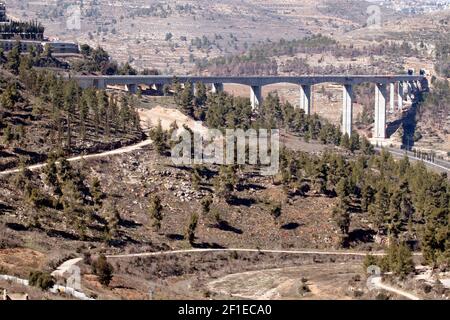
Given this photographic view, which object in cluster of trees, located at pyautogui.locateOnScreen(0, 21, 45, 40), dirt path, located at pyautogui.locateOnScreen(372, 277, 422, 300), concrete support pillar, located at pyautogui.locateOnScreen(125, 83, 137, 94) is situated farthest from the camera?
cluster of trees, located at pyautogui.locateOnScreen(0, 21, 45, 40)

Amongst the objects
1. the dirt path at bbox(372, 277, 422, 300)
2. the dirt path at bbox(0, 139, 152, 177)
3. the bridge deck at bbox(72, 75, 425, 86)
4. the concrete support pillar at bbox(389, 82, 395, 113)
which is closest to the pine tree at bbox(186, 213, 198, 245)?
the dirt path at bbox(0, 139, 152, 177)

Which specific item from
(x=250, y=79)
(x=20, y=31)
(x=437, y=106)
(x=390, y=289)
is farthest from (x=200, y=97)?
(x=437, y=106)

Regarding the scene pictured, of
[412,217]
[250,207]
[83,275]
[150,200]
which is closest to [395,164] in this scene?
[412,217]

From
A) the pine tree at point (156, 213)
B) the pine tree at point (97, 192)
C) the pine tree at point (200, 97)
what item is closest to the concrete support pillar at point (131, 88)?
the pine tree at point (200, 97)

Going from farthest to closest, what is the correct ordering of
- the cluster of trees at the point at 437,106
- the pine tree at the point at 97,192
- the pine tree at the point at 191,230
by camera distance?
1. the cluster of trees at the point at 437,106
2. the pine tree at the point at 97,192
3. the pine tree at the point at 191,230

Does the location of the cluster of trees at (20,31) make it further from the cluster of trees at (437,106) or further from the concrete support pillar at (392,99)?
the cluster of trees at (437,106)

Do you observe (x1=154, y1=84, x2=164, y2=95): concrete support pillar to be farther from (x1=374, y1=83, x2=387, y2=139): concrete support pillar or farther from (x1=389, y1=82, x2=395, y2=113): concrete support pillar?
(x1=389, y1=82, x2=395, y2=113): concrete support pillar


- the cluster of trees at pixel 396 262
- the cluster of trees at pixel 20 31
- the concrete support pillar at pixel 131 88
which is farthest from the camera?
the cluster of trees at pixel 20 31

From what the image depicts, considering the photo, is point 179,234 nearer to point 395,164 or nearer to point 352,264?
point 352,264

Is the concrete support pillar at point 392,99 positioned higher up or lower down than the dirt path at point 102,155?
lower down
